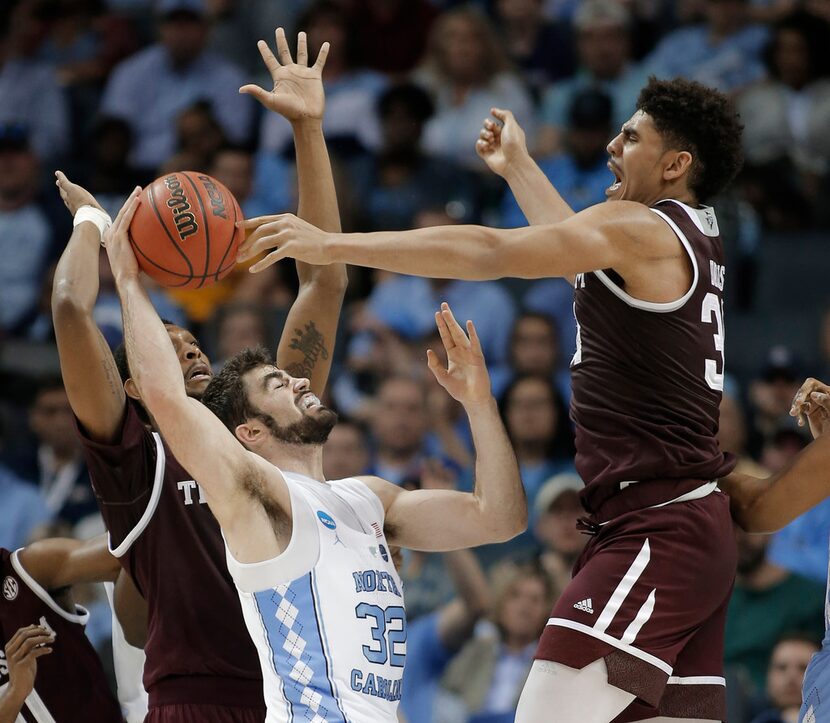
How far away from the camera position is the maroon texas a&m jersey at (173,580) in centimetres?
476

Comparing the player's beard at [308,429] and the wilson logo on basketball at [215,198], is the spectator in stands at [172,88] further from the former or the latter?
the player's beard at [308,429]

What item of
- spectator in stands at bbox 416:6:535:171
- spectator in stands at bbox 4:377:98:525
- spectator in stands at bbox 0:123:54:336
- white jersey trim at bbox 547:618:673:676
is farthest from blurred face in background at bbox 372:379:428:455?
white jersey trim at bbox 547:618:673:676

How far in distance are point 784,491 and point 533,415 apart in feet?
13.0

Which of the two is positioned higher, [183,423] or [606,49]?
[606,49]

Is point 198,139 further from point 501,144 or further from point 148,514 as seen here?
point 148,514

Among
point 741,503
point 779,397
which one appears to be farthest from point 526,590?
point 741,503

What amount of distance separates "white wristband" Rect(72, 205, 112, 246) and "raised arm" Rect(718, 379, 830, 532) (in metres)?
2.43

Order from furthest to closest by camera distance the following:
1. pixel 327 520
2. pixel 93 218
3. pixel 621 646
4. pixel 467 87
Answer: pixel 467 87 → pixel 93 218 → pixel 327 520 → pixel 621 646

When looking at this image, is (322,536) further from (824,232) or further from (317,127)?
(824,232)

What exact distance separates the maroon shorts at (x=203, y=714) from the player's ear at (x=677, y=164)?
232 cm

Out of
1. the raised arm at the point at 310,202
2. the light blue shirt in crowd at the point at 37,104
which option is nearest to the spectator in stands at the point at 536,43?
the light blue shirt in crowd at the point at 37,104

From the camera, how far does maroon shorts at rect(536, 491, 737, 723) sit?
4195mm

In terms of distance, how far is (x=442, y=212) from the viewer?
32.8ft

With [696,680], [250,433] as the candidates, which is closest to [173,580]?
[250,433]
